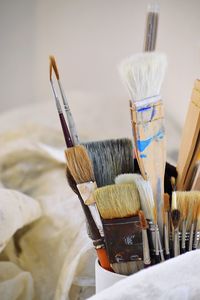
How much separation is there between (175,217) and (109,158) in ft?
0.27

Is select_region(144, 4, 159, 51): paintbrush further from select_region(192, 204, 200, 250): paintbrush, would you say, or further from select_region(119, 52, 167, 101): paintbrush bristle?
select_region(192, 204, 200, 250): paintbrush

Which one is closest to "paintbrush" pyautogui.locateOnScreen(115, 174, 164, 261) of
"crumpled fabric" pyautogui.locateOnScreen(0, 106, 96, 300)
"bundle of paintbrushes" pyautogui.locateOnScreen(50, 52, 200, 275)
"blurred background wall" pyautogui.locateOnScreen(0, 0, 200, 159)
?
"bundle of paintbrushes" pyautogui.locateOnScreen(50, 52, 200, 275)

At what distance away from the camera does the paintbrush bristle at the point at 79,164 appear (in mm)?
367

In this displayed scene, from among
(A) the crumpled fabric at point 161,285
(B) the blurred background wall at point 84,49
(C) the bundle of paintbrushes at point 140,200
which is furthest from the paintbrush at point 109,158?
(B) the blurred background wall at point 84,49

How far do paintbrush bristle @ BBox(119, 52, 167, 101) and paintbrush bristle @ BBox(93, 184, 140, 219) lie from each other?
8cm

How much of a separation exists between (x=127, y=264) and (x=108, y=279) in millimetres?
21

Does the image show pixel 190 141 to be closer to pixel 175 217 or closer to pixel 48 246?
pixel 175 217

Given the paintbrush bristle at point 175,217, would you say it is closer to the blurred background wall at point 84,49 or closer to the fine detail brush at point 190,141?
the fine detail brush at point 190,141

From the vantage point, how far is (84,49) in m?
1.01

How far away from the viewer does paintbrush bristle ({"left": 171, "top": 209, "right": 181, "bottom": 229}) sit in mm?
363

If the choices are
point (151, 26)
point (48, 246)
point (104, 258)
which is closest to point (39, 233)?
point (48, 246)

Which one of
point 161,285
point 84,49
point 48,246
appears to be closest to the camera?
point 161,285

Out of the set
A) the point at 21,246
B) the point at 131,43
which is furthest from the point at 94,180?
the point at 131,43

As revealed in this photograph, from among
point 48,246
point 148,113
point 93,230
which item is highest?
point 148,113
